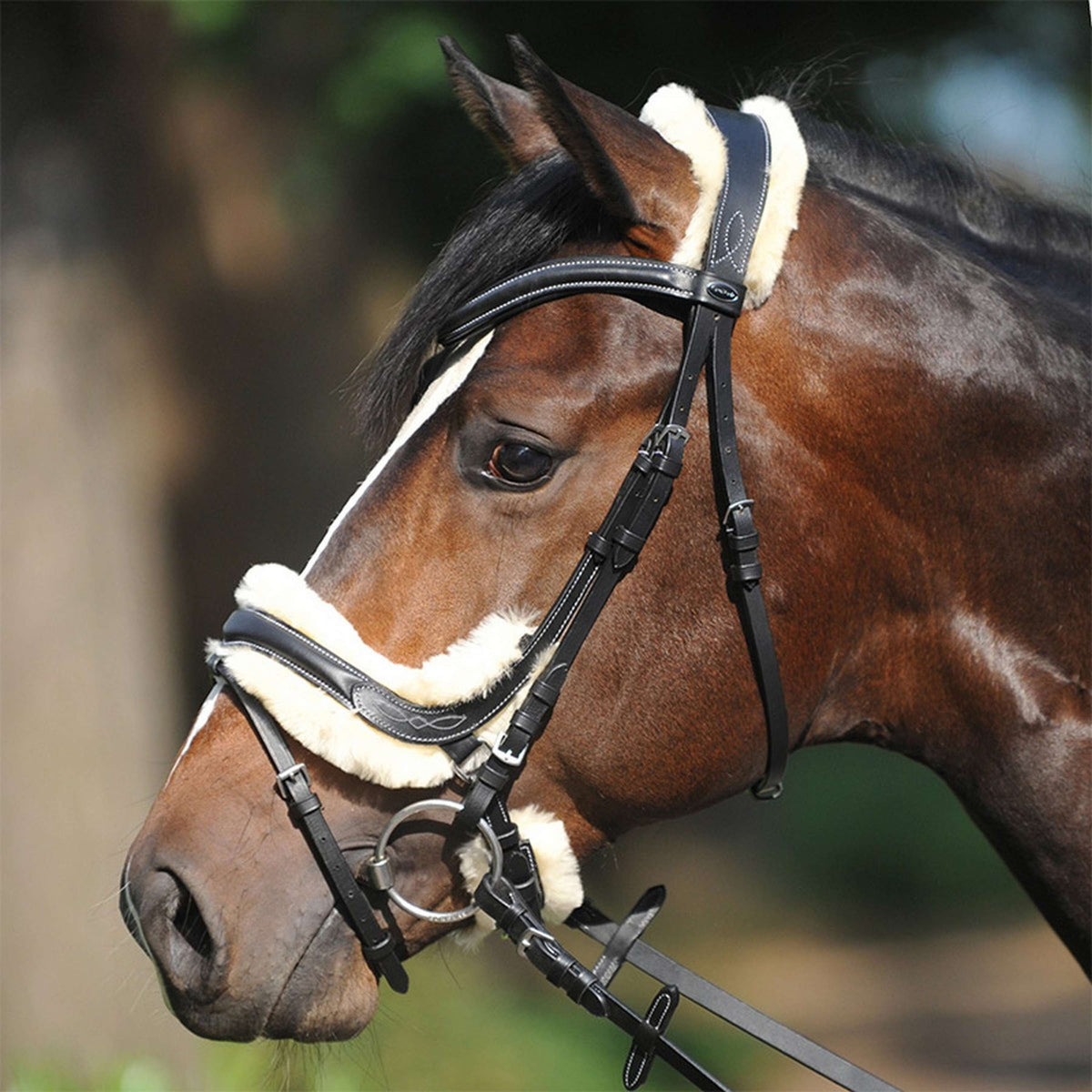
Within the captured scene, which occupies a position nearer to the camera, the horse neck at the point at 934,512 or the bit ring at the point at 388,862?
the bit ring at the point at 388,862

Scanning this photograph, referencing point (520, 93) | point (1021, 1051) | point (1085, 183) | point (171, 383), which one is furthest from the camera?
point (1021, 1051)

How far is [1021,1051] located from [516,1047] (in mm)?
3348

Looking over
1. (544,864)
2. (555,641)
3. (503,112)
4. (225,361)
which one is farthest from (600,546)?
(225,361)

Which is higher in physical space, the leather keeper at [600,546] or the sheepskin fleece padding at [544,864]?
the leather keeper at [600,546]

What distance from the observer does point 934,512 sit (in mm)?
1824

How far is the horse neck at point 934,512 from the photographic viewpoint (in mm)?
1764

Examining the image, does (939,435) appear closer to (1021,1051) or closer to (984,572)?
(984,572)

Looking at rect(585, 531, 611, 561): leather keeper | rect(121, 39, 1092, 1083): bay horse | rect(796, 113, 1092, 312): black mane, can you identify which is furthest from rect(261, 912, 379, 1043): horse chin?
rect(796, 113, 1092, 312): black mane

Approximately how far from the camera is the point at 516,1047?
16.4 ft

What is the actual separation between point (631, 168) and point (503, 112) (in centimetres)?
29

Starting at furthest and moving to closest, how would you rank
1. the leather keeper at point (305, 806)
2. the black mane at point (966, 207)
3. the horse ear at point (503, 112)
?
the black mane at point (966, 207), the horse ear at point (503, 112), the leather keeper at point (305, 806)

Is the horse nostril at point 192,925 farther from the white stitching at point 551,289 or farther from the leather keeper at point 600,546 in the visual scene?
the white stitching at point 551,289

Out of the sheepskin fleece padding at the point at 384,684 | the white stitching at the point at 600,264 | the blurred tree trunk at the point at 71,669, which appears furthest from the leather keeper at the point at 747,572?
the blurred tree trunk at the point at 71,669

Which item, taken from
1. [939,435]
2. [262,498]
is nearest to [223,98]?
[262,498]
